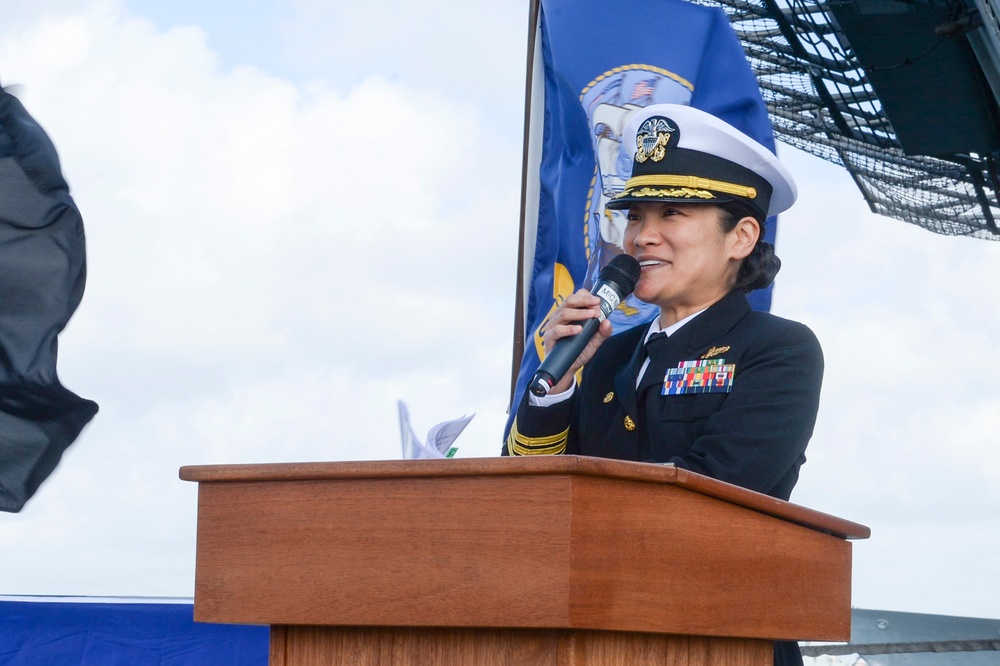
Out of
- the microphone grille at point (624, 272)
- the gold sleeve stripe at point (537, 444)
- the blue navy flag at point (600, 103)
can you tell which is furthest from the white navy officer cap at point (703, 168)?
the blue navy flag at point (600, 103)

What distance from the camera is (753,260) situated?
286 cm

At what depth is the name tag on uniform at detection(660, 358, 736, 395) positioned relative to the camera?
2.65 metres

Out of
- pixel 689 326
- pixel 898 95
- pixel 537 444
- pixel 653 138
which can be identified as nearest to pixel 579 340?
pixel 537 444

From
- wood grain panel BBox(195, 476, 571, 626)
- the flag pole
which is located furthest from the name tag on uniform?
the flag pole

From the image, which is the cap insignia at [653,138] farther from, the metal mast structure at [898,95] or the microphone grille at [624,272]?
the metal mast structure at [898,95]

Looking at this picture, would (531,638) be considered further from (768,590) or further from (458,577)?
(768,590)

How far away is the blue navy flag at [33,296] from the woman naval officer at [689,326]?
6.14 m

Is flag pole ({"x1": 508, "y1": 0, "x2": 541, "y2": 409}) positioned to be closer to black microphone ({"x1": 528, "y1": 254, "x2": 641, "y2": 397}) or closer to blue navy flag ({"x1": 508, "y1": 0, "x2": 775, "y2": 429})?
blue navy flag ({"x1": 508, "y1": 0, "x2": 775, "y2": 429})

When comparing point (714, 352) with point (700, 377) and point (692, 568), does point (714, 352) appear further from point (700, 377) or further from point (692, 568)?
point (692, 568)

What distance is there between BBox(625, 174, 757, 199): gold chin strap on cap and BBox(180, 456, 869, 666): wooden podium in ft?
3.42

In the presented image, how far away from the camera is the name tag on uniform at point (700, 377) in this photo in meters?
2.65

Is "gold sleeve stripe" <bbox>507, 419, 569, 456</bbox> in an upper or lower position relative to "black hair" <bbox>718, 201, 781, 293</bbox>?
lower

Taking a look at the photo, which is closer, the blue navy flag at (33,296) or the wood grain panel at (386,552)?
the wood grain panel at (386,552)

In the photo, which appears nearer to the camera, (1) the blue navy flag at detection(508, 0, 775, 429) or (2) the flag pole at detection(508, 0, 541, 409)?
(1) the blue navy flag at detection(508, 0, 775, 429)
